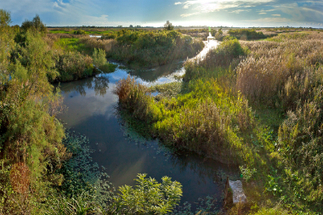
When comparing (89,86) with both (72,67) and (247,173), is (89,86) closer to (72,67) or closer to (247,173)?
(72,67)

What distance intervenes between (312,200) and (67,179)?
5.86m

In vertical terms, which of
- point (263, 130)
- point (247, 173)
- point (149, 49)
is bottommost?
point (247, 173)

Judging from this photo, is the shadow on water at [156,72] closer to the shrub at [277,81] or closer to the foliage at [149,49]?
the foliage at [149,49]

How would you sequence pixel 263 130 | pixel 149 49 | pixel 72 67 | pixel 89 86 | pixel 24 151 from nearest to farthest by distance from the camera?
Result: pixel 24 151
pixel 263 130
pixel 89 86
pixel 72 67
pixel 149 49

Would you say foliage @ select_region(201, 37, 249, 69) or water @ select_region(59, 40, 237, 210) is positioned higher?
foliage @ select_region(201, 37, 249, 69)

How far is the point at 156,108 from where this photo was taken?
8.14m

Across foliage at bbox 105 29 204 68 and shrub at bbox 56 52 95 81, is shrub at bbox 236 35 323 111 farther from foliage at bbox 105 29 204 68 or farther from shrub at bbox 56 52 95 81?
shrub at bbox 56 52 95 81

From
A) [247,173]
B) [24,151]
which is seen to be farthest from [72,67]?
[247,173]

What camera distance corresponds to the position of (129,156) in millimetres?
5988

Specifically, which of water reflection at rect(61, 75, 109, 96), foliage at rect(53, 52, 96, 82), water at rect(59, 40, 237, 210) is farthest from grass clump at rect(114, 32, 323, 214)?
foliage at rect(53, 52, 96, 82)

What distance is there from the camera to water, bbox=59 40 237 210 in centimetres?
494

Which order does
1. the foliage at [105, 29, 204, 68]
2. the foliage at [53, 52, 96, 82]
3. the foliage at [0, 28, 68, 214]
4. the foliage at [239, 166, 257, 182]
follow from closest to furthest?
the foliage at [0, 28, 68, 214] < the foliage at [239, 166, 257, 182] < the foliage at [53, 52, 96, 82] < the foliage at [105, 29, 204, 68]

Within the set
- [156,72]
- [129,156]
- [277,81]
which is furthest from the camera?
[156,72]

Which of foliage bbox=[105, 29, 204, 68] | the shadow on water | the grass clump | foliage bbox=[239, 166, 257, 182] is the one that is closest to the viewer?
the grass clump
